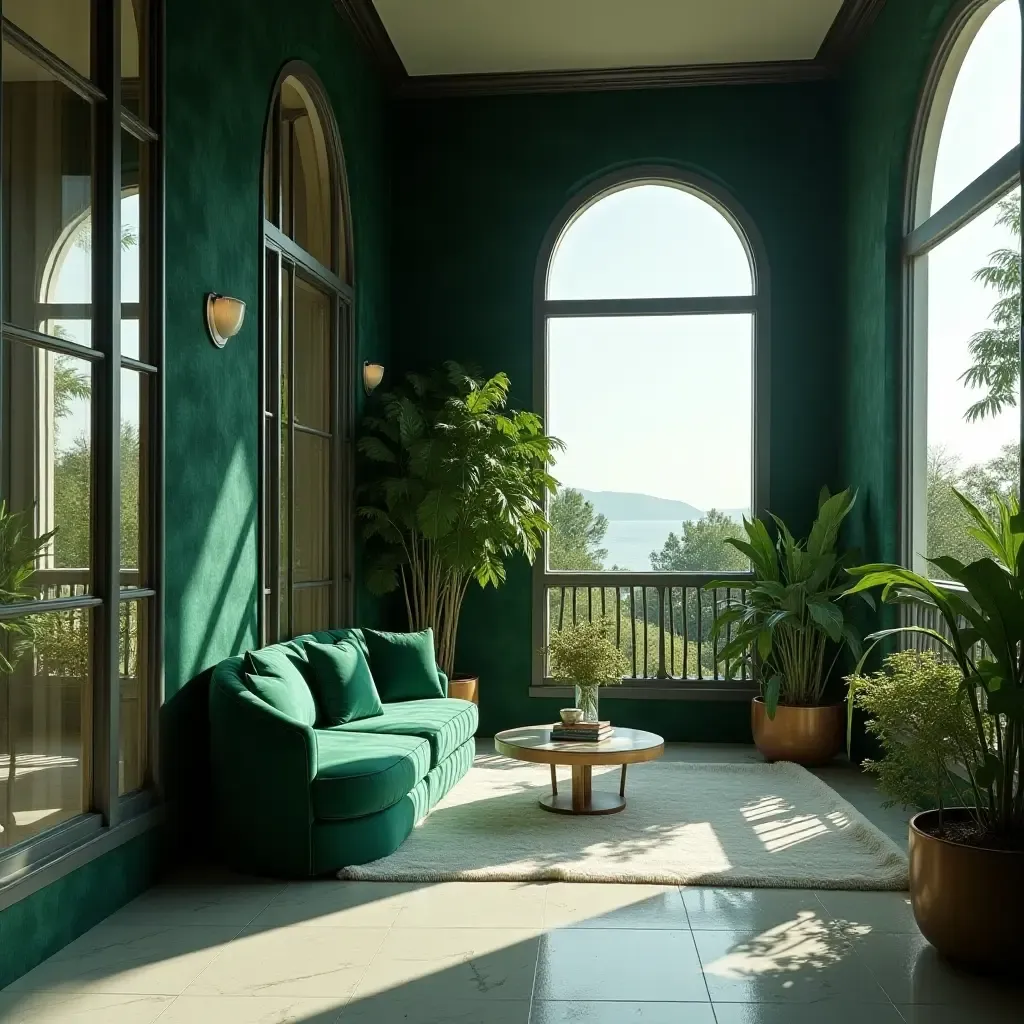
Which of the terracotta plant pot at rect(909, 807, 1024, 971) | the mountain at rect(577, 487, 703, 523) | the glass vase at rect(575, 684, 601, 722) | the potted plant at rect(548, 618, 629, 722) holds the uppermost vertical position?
the mountain at rect(577, 487, 703, 523)

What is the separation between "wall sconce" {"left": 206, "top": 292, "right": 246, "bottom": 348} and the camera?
14.2ft

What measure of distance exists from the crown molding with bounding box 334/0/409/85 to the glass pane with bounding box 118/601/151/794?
380 centimetres

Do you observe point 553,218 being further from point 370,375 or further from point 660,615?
point 660,615

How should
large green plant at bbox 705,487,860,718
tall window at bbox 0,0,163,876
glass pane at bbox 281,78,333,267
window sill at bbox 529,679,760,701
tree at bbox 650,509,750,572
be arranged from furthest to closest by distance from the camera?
tree at bbox 650,509,750,572
window sill at bbox 529,679,760,701
large green plant at bbox 705,487,860,718
glass pane at bbox 281,78,333,267
tall window at bbox 0,0,163,876

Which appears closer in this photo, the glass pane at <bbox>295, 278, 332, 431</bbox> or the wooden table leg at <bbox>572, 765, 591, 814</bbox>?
the wooden table leg at <bbox>572, 765, 591, 814</bbox>

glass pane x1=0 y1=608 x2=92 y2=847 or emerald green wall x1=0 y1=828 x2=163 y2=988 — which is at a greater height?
glass pane x1=0 y1=608 x2=92 y2=847

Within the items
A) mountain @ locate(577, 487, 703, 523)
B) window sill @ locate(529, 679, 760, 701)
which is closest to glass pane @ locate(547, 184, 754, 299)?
mountain @ locate(577, 487, 703, 523)

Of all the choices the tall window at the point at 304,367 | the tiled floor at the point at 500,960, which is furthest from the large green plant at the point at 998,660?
the tall window at the point at 304,367

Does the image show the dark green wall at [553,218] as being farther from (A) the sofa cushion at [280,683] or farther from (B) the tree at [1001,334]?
(A) the sofa cushion at [280,683]

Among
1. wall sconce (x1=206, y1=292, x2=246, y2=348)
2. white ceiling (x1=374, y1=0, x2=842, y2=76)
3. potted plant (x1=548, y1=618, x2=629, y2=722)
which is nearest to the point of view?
wall sconce (x1=206, y1=292, x2=246, y2=348)

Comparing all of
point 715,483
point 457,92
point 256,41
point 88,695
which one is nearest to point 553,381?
point 715,483

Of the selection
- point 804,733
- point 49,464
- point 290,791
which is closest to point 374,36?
point 49,464

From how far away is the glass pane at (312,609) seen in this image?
18.0 feet

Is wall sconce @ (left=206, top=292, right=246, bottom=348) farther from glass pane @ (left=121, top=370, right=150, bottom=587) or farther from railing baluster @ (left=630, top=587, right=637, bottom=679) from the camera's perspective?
railing baluster @ (left=630, top=587, right=637, bottom=679)
